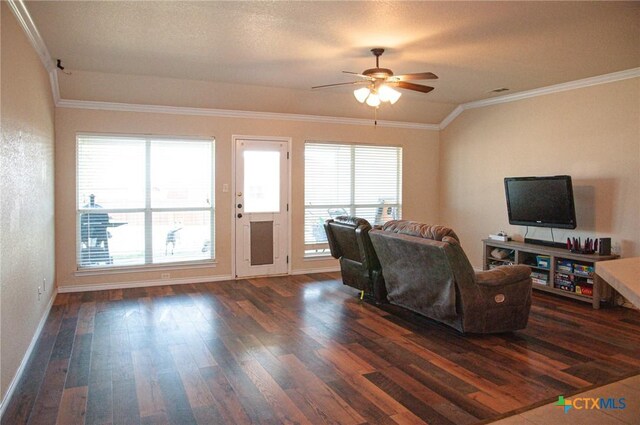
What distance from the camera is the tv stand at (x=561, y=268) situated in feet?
17.0

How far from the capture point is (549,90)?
238 inches

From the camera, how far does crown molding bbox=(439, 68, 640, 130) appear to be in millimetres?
5219

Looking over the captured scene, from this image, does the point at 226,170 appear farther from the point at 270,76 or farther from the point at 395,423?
the point at 395,423

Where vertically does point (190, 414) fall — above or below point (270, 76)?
below

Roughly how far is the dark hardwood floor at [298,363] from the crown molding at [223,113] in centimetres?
243

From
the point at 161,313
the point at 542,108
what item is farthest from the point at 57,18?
the point at 542,108

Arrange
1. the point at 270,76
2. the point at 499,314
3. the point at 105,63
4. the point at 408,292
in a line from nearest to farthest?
the point at 499,314 < the point at 408,292 < the point at 105,63 < the point at 270,76

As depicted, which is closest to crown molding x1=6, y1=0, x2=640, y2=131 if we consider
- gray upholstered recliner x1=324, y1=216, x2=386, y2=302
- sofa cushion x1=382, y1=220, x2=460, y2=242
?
gray upholstered recliner x1=324, y1=216, x2=386, y2=302

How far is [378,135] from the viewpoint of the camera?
7660 millimetres

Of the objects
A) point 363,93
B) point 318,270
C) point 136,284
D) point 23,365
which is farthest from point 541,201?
point 23,365

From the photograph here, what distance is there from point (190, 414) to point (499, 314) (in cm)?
277

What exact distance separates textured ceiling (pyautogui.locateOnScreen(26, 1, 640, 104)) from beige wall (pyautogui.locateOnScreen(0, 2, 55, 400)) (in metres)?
0.45

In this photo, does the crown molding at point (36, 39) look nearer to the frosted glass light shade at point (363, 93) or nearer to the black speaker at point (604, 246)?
the frosted glass light shade at point (363, 93)

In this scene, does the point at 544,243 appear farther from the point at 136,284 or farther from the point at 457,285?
the point at 136,284
